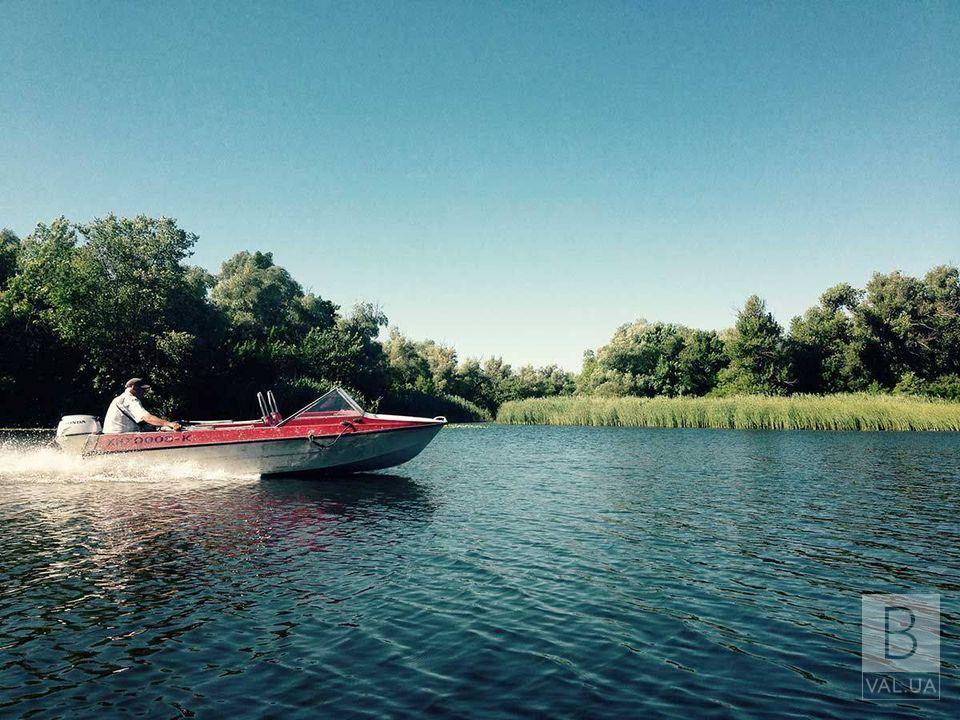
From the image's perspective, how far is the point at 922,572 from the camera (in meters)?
9.64

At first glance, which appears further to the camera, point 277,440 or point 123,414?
point 123,414

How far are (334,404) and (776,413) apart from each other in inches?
1406

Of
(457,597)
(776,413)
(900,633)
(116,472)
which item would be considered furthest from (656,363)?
(457,597)

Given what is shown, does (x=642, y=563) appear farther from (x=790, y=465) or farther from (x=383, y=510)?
(x=790, y=465)

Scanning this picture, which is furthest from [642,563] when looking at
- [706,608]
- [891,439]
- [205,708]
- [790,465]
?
[891,439]

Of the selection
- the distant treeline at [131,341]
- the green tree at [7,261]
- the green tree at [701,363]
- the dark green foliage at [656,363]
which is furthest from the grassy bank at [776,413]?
the green tree at [7,261]

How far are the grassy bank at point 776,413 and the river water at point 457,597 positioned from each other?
27492 millimetres

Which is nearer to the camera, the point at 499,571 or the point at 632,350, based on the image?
the point at 499,571

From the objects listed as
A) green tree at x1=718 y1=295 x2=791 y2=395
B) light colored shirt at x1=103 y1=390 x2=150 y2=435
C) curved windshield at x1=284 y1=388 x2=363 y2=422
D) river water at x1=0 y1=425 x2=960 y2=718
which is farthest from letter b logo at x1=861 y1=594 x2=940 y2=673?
green tree at x1=718 y1=295 x2=791 y2=395

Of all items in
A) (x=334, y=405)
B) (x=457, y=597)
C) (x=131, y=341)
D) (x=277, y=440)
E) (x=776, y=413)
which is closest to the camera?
(x=457, y=597)

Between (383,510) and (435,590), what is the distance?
615 centimetres

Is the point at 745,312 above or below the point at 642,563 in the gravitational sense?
above

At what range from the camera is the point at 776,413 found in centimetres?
4456

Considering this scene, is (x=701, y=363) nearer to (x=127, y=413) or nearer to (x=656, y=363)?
(x=656, y=363)
